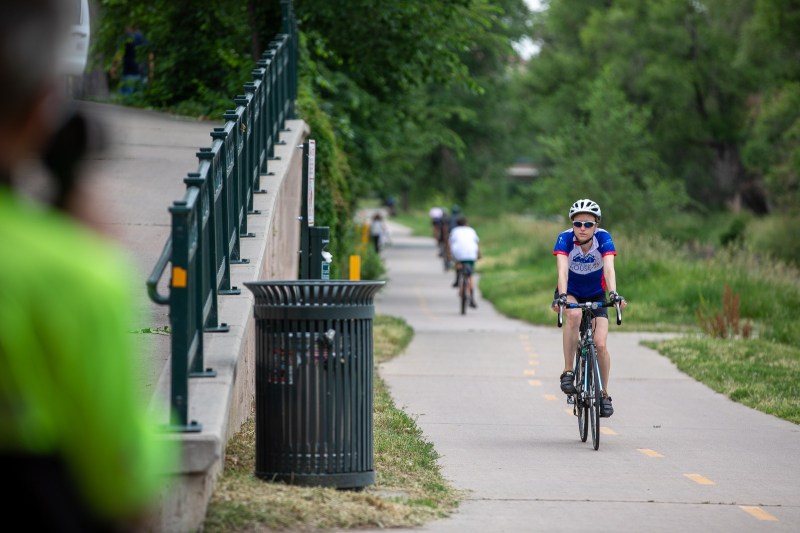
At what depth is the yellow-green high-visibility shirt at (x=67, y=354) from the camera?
6.65 ft

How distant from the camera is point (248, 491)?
22.7 ft

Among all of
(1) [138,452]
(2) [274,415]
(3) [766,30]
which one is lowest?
(2) [274,415]

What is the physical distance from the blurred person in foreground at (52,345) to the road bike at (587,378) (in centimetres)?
806

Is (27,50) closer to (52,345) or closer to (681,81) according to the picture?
(52,345)

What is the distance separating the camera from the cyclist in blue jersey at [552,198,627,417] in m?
10.5

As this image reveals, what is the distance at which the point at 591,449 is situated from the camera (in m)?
10.1

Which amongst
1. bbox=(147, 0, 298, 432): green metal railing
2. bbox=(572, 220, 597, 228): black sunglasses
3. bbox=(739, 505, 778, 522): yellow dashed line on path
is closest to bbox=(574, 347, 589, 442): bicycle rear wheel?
bbox=(572, 220, 597, 228): black sunglasses

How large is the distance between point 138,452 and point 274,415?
5.02 m

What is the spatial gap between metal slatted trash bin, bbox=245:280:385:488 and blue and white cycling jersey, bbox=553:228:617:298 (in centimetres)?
362

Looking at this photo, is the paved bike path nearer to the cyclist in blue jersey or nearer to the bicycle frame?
the cyclist in blue jersey

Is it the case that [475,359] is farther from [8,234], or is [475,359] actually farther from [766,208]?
[766,208]

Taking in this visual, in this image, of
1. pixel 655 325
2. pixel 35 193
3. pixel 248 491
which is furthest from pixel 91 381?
pixel 655 325

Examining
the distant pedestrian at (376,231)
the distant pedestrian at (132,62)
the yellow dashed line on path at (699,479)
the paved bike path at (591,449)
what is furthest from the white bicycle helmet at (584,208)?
the distant pedestrian at (376,231)

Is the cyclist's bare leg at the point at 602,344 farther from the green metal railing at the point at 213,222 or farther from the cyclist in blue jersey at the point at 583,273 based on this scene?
the green metal railing at the point at 213,222
